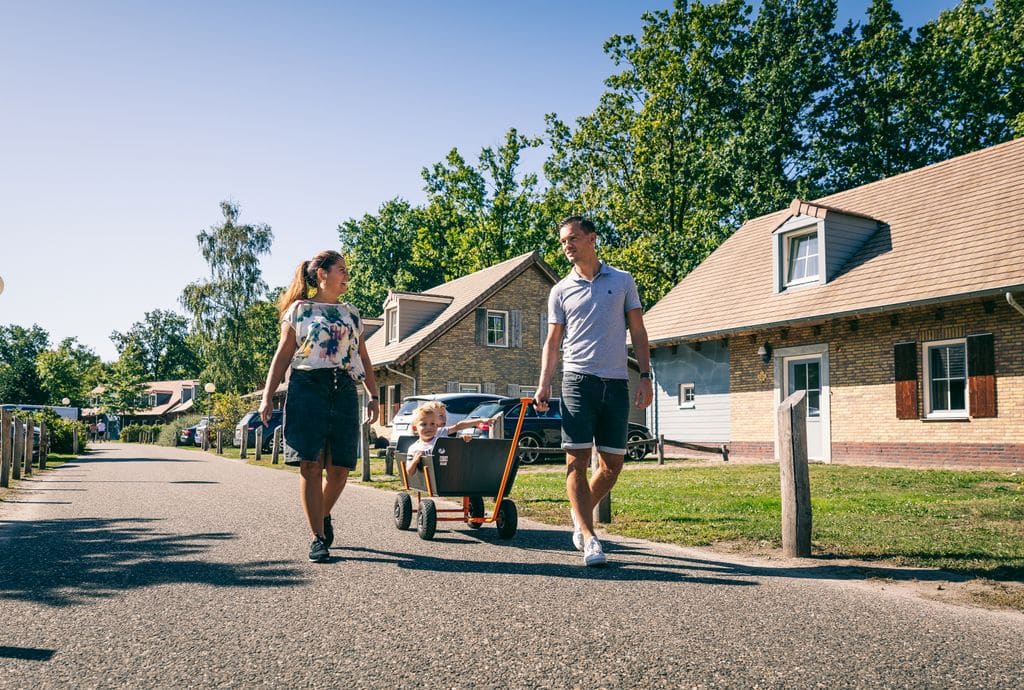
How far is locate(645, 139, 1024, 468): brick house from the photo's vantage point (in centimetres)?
1446

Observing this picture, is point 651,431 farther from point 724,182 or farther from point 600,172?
point 600,172

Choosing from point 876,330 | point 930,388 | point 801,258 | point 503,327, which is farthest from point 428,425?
point 503,327

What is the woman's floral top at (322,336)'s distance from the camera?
5.39 meters

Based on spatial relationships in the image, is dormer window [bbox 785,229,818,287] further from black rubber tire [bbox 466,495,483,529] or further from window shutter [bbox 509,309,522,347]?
window shutter [bbox 509,309,522,347]

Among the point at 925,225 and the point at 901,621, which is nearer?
the point at 901,621

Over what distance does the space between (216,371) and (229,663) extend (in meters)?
51.8

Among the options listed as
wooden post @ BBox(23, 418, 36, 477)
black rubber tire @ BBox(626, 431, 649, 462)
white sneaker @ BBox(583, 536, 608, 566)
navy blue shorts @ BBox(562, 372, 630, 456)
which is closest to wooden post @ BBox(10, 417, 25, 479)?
wooden post @ BBox(23, 418, 36, 477)

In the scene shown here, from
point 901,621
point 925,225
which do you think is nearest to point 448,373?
point 925,225

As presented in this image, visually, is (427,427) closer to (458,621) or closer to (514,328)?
(458,621)

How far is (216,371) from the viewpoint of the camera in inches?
2040

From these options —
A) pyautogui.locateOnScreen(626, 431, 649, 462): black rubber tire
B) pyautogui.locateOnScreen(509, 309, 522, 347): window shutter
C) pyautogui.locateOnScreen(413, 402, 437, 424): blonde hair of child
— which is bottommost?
pyautogui.locateOnScreen(626, 431, 649, 462): black rubber tire

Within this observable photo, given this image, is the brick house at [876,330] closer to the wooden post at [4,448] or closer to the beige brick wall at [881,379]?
the beige brick wall at [881,379]

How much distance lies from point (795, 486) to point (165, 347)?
369ft

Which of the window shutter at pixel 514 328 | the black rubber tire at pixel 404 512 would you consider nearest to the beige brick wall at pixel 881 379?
the black rubber tire at pixel 404 512
